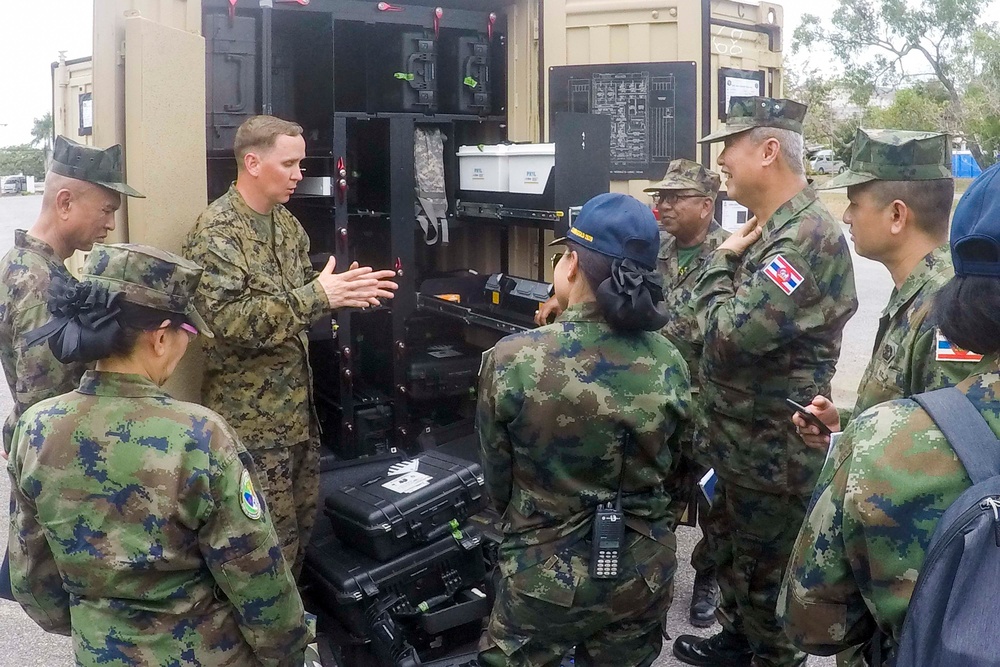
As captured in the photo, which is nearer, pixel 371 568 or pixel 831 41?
pixel 371 568

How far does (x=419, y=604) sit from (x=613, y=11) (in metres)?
2.92

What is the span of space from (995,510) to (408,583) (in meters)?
2.31

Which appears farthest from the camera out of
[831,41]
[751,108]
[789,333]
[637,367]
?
[831,41]

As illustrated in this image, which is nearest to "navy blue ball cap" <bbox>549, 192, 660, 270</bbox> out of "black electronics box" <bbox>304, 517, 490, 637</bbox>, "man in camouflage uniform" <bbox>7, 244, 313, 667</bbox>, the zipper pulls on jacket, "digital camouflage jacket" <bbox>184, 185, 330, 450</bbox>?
"man in camouflage uniform" <bbox>7, 244, 313, 667</bbox>

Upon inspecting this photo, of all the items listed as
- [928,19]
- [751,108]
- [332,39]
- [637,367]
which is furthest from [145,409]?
[928,19]

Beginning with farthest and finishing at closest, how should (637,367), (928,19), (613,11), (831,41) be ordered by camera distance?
(831,41)
(928,19)
(613,11)
(637,367)

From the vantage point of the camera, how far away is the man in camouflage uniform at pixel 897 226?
2.29 metres

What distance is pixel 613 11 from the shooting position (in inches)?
177

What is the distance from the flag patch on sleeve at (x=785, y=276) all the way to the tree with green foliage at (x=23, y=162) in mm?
50946

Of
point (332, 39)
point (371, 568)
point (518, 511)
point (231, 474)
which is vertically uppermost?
point (332, 39)

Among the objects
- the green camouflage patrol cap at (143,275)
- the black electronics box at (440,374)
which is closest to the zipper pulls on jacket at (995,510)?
the green camouflage patrol cap at (143,275)

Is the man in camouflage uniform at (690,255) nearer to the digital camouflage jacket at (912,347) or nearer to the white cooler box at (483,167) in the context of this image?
the white cooler box at (483,167)

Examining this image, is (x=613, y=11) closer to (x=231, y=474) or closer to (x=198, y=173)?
(x=198, y=173)

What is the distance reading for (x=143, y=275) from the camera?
1.89 metres
